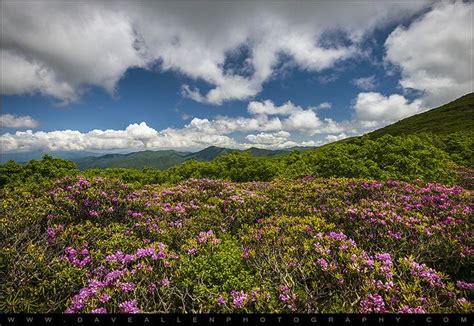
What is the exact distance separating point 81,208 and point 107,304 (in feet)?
15.9

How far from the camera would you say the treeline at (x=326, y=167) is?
17.2 m

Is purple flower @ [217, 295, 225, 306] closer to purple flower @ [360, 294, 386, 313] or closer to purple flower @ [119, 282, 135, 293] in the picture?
purple flower @ [119, 282, 135, 293]

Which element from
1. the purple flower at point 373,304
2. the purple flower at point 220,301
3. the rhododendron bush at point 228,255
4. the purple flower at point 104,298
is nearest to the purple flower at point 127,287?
the rhododendron bush at point 228,255

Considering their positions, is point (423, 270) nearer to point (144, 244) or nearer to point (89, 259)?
point (144, 244)

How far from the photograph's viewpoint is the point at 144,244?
7.20 m

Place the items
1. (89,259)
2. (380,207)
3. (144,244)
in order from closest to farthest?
(89,259) → (144,244) → (380,207)

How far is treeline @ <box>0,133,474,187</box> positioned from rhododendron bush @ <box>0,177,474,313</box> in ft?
18.2

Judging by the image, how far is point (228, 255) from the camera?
6344mm

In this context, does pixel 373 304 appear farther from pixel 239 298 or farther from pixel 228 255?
pixel 228 255

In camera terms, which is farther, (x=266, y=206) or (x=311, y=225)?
(x=266, y=206)

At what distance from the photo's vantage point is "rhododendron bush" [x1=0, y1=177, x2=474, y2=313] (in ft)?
15.9

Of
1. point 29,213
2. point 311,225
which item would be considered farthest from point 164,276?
point 29,213

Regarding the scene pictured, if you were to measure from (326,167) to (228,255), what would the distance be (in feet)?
49.4
